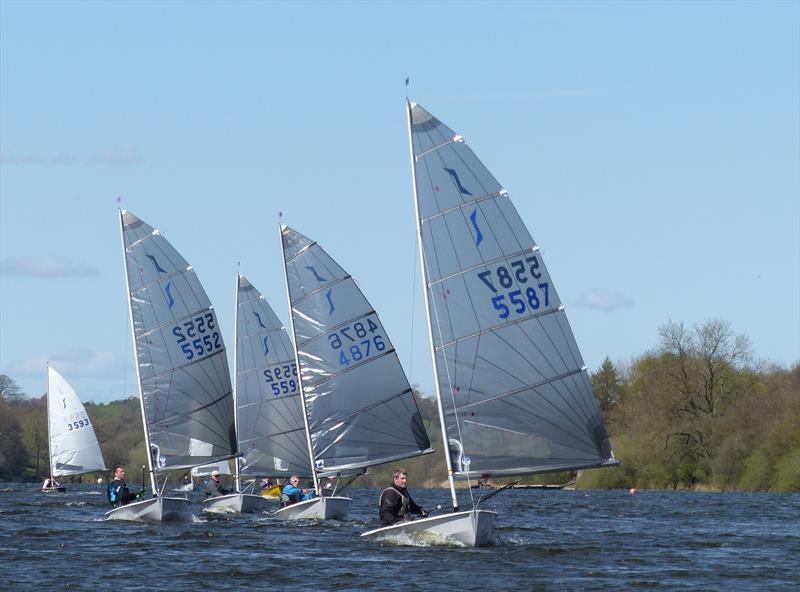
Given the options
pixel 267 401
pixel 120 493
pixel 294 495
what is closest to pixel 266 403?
pixel 267 401

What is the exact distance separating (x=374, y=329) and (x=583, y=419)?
1208cm

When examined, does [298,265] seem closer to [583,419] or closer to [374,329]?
[374,329]

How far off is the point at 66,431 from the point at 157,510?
4279cm

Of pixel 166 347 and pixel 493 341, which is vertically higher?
pixel 166 347

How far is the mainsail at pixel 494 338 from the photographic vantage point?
2770 cm

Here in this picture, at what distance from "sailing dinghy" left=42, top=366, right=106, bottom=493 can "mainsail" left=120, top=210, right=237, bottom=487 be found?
1450 inches

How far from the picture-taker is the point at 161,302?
40.9 m

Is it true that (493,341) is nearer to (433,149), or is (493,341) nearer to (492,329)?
(492,329)

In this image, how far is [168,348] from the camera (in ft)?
135

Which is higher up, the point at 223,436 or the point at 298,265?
the point at 298,265

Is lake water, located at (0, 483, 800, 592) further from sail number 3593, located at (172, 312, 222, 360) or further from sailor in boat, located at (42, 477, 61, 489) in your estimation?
sailor in boat, located at (42, 477, 61, 489)

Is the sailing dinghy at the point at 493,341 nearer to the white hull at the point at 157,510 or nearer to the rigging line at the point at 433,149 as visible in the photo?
the rigging line at the point at 433,149

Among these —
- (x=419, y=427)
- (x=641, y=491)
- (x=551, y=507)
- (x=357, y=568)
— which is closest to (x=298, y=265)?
(x=419, y=427)

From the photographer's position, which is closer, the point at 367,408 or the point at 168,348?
the point at 367,408
